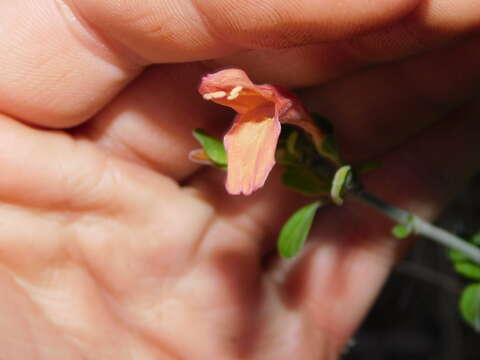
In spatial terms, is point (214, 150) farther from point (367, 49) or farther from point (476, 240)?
point (476, 240)

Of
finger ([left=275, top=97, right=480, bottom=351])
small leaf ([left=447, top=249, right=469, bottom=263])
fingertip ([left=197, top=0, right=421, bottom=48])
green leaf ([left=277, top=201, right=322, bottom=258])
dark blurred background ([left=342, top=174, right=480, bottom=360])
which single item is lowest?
dark blurred background ([left=342, top=174, right=480, bottom=360])

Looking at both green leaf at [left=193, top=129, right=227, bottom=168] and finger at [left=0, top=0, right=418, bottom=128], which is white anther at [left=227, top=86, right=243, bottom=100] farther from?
green leaf at [left=193, top=129, right=227, bottom=168]

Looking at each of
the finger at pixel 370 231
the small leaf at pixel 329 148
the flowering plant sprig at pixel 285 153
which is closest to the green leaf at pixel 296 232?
the flowering plant sprig at pixel 285 153

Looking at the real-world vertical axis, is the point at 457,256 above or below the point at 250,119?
below

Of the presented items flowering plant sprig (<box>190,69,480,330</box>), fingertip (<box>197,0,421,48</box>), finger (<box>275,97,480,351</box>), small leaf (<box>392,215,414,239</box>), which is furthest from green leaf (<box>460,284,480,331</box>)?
fingertip (<box>197,0,421,48</box>)

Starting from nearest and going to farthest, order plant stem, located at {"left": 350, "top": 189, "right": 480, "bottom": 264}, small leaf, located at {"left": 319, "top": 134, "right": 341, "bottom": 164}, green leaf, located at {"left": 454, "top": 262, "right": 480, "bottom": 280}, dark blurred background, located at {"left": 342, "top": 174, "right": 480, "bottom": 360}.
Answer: small leaf, located at {"left": 319, "top": 134, "right": 341, "bottom": 164} → plant stem, located at {"left": 350, "top": 189, "right": 480, "bottom": 264} → green leaf, located at {"left": 454, "top": 262, "right": 480, "bottom": 280} → dark blurred background, located at {"left": 342, "top": 174, "right": 480, "bottom": 360}

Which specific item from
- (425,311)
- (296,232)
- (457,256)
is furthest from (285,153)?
(425,311)
